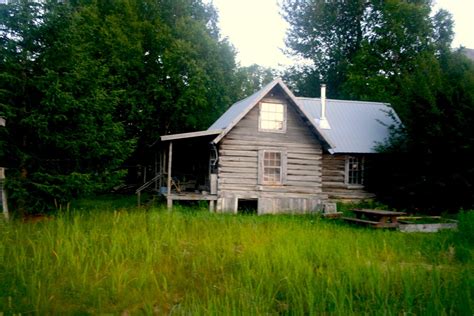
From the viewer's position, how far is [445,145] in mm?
18703

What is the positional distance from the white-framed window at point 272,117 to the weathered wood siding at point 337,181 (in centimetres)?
433

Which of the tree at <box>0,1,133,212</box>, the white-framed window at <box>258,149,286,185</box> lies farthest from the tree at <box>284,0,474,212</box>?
the tree at <box>0,1,133,212</box>

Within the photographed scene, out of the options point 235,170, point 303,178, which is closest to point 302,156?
point 303,178

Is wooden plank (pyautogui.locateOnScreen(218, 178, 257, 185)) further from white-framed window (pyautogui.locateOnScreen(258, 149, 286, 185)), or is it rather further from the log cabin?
white-framed window (pyautogui.locateOnScreen(258, 149, 286, 185))

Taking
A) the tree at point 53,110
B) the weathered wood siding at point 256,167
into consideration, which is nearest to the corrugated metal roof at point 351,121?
the weathered wood siding at point 256,167

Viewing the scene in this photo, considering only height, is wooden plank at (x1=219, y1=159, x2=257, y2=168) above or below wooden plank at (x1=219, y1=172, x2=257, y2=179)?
above

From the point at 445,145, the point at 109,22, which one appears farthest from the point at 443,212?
the point at 109,22

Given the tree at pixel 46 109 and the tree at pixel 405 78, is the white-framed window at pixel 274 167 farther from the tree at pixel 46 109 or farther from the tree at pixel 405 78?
the tree at pixel 46 109

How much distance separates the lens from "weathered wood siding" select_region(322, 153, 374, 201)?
2294 cm

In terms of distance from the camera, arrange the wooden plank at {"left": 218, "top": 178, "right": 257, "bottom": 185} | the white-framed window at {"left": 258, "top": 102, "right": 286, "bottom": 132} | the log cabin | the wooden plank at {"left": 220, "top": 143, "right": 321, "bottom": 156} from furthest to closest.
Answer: the white-framed window at {"left": 258, "top": 102, "right": 286, "bottom": 132}
the wooden plank at {"left": 220, "top": 143, "right": 321, "bottom": 156}
the wooden plank at {"left": 218, "top": 178, "right": 257, "bottom": 185}
the log cabin

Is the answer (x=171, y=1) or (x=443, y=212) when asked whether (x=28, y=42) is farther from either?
(x=171, y=1)

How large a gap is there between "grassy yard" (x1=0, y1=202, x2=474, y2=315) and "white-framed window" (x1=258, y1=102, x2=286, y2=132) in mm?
11947

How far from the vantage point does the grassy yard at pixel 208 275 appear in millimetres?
4930

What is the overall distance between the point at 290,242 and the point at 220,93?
26.6m
